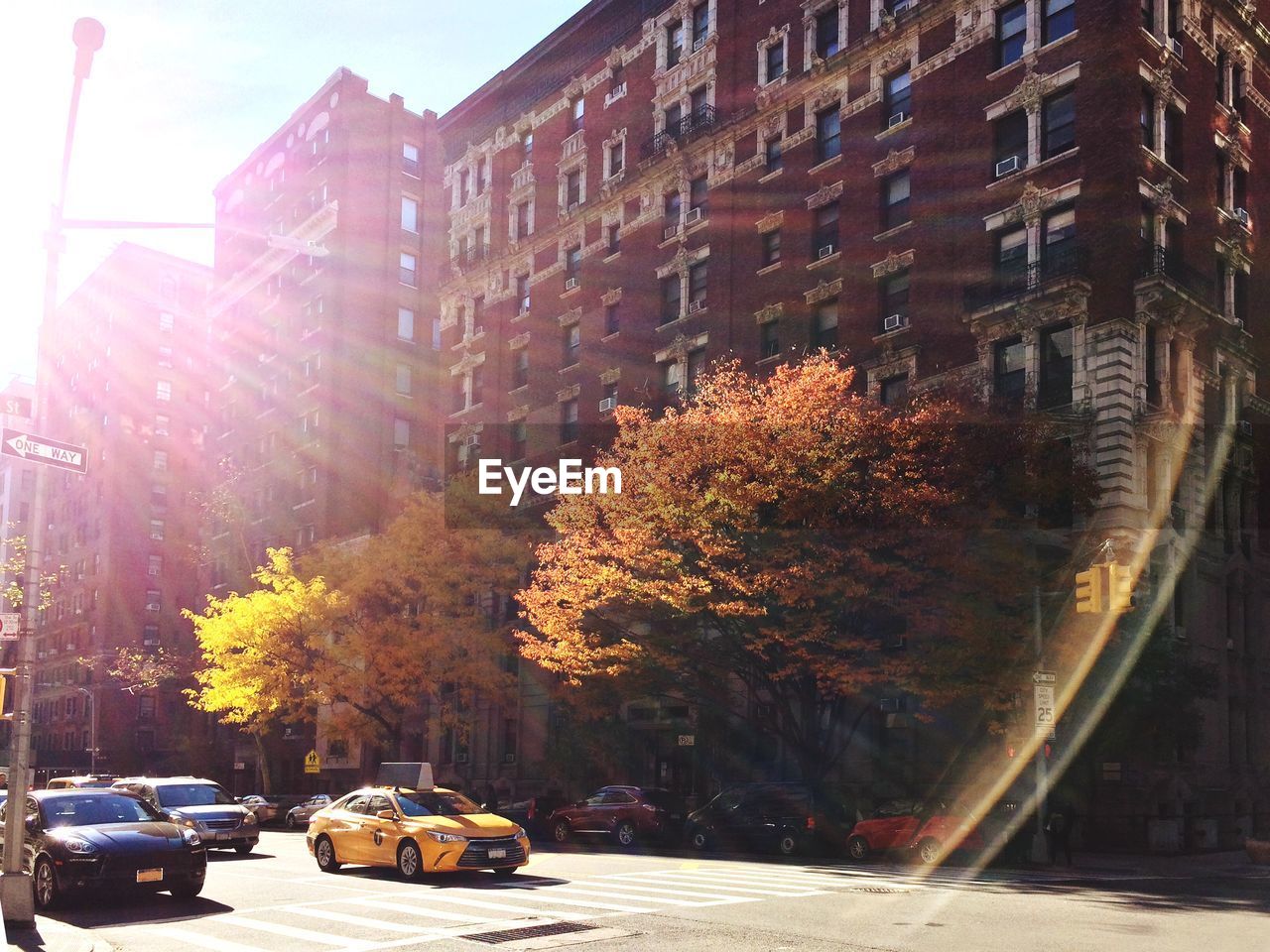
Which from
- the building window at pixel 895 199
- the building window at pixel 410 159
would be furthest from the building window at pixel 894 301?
the building window at pixel 410 159

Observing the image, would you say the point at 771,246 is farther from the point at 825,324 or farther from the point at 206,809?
the point at 206,809

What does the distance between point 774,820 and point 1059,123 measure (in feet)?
77.3

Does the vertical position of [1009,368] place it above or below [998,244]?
below

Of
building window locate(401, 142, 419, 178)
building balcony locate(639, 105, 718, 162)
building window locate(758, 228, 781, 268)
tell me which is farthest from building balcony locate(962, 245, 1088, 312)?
Answer: building window locate(401, 142, 419, 178)

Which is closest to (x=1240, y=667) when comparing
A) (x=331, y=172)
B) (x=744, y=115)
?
(x=744, y=115)

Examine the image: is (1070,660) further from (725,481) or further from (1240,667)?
(1240,667)

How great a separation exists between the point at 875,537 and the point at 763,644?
161 inches

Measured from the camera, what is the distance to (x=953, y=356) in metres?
41.6

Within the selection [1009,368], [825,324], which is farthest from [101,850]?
[825,324]

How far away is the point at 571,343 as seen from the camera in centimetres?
5981

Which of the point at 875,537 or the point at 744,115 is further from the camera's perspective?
the point at 744,115

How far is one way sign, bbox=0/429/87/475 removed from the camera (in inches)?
619

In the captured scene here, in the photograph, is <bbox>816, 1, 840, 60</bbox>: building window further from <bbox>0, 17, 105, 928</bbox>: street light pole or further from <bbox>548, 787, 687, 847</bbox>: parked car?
<bbox>0, 17, 105, 928</bbox>: street light pole

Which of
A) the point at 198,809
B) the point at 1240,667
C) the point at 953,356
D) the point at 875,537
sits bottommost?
the point at 198,809
